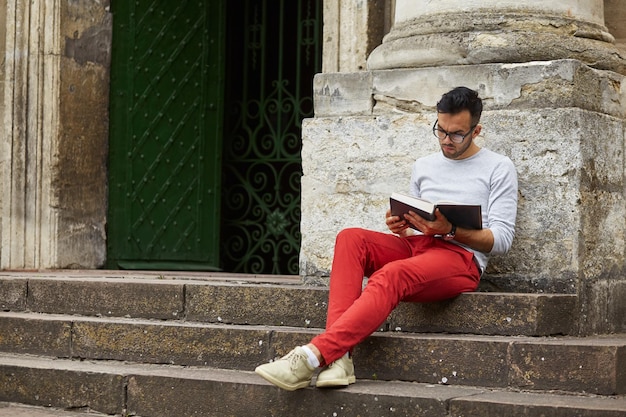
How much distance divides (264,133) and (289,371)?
5.25 metres

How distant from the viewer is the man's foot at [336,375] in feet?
16.3

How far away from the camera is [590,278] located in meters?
5.78

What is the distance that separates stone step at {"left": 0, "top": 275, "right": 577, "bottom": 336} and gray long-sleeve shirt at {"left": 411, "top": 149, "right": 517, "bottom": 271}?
292 mm

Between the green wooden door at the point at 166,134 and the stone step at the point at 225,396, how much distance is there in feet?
9.60

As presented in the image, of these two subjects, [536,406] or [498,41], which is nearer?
[536,406]

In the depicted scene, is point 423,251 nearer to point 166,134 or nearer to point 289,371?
point 289,371

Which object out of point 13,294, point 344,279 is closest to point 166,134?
point 13,294

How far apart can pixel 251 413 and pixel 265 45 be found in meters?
5.21

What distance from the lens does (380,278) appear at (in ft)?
16.8

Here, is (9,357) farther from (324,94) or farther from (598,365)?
(598,365)

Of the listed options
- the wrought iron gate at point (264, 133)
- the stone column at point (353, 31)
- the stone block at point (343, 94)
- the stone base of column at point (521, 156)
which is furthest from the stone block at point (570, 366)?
the wrought iron gate at point (264, 133)

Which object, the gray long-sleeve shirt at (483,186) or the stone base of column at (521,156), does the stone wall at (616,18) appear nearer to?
the stone base of column at (521,156)

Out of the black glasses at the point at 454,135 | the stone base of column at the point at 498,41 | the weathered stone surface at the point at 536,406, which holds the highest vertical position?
the stone base of column at the point at 498,41

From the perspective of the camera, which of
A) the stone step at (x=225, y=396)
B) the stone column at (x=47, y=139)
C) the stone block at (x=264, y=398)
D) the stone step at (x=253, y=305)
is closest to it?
the stone step at (x=225, y=396)
